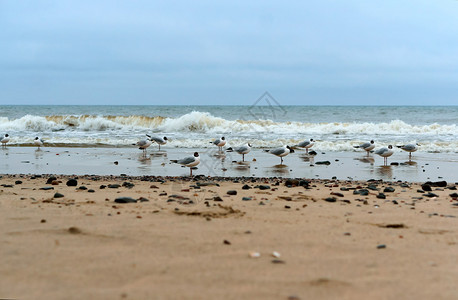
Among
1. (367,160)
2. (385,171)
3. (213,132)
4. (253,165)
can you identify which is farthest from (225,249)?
(213,132)

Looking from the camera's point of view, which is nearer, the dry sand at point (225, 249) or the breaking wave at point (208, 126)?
the dry sand at point (225, 249)

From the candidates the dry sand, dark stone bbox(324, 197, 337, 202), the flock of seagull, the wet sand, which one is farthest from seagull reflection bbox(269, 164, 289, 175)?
the dry sand

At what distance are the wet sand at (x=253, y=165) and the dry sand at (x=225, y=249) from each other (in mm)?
5029

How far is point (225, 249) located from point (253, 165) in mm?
9290

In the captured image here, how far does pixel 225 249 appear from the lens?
11.5ft

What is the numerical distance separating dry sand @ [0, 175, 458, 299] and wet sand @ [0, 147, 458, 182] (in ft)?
16.5

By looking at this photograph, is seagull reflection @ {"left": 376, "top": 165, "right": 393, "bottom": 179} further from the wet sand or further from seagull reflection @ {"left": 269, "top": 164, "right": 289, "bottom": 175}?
seagull reflection @ {"left": 269, "top": 164, "right": 289, "bottom": 175}

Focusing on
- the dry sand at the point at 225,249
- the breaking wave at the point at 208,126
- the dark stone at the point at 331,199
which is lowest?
the dark stone at the point at 331,199

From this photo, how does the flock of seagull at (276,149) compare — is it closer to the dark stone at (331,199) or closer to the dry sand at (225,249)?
the dry sand at (225,249)

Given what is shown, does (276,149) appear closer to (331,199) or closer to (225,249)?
(331,199)

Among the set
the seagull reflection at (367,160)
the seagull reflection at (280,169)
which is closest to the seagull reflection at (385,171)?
the seagull reflection at (367,160)

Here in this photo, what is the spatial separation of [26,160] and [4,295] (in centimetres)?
1223

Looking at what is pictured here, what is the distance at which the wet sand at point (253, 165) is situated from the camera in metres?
10.9

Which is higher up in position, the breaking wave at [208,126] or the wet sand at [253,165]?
the breaking wave at [208,126]
